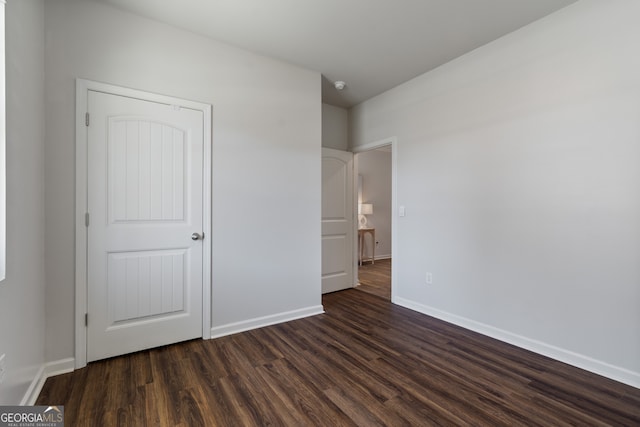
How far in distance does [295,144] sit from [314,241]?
108cm

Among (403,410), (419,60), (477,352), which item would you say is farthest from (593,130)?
(403,410)

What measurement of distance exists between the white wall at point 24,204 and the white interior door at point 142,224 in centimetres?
30

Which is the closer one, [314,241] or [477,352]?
[477,352]

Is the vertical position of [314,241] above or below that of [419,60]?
below

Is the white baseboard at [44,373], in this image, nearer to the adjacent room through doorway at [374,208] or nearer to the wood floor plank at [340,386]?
the wood floor plank at [340,386]

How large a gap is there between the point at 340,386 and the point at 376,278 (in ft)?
10.5

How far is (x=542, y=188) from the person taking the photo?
2.35 metres

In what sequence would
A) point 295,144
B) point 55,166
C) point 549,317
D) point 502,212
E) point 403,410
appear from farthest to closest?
point 295,144 < point 502,212 < point 549,317 < point 55,166 < point 403,410

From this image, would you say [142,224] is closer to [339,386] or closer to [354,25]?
[339,386]

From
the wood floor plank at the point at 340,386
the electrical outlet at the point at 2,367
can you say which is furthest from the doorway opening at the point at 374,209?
the electrical outlet at the point at 2,367

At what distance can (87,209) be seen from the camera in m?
2.14

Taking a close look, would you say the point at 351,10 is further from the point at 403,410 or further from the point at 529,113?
the point at 403,410

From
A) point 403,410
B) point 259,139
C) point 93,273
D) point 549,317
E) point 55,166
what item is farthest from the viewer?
point 259,139

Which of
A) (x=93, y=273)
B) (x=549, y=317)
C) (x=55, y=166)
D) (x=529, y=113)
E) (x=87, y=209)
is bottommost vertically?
(x=549, y=317)
